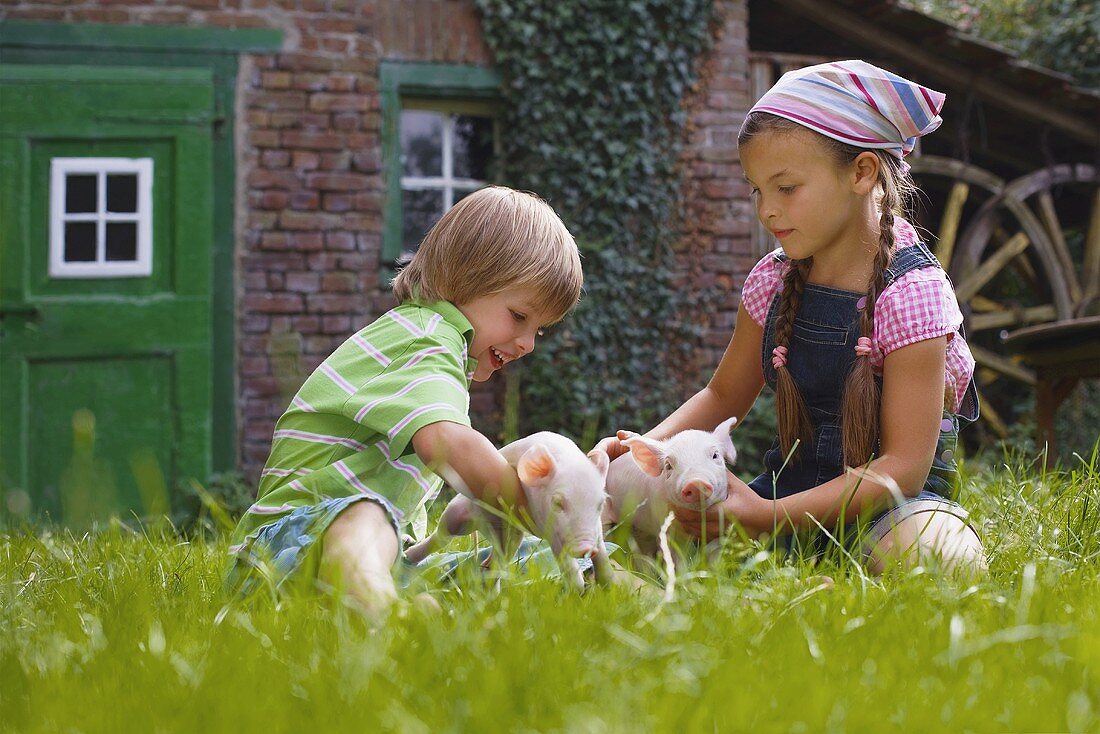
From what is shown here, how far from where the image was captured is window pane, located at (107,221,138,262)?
22.5 feet

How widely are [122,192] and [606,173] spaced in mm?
3050

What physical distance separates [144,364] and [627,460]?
4.81 meters

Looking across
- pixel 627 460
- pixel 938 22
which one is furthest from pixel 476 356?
pixel 938 22

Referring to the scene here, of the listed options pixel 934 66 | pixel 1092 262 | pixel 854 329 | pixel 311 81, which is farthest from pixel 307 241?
pixel 1092 262

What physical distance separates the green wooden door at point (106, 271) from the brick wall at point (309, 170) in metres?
0.29

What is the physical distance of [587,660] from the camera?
158 cm

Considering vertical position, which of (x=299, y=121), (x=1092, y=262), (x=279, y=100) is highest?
(x=279, y=100)

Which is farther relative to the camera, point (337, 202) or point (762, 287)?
point (337, 202)

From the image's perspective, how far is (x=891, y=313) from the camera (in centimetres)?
271

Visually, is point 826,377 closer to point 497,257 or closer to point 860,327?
point 860,327

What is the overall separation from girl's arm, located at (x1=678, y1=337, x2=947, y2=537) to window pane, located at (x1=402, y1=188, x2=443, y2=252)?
512 cm

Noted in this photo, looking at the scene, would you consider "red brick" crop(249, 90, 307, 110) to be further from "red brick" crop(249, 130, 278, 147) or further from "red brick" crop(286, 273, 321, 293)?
"red brick" crop(286, 273, 321, 293)

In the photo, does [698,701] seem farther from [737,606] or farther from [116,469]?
[116,469]

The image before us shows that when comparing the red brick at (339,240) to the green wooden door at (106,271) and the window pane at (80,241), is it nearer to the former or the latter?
the green wooden door at (106,271)
